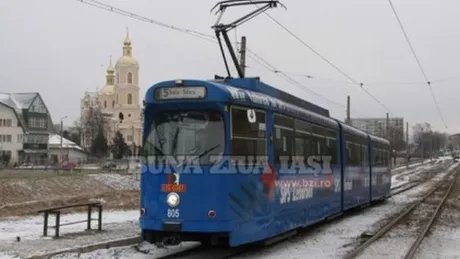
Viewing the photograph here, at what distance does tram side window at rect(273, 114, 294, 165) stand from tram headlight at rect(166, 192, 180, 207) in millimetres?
2505

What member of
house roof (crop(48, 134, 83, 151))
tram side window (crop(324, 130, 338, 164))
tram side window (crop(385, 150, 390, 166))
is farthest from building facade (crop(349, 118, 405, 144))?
tram side window (crop(324, 130, 338, 164))

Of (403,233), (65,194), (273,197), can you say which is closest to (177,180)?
(273,197)

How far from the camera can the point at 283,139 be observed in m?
13.2

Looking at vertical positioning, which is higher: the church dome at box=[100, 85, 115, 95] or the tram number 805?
the church dome at box=[100, 85, 115, 95]

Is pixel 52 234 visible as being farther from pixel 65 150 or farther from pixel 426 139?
pixel 426 139

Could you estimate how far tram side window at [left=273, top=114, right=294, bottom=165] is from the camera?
42.0ft

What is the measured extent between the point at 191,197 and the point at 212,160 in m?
0.75

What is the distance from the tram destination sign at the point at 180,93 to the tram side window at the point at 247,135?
0.66 metres

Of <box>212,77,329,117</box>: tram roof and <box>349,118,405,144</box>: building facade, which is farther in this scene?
<box>349,118,405,144</box>: building facade

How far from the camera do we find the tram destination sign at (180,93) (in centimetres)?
1123

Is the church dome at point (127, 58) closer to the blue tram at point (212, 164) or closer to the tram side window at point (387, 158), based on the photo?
the tram side window at point (387, 158)

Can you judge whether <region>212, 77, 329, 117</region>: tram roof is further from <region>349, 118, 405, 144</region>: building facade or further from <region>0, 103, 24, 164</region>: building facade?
<region>0, 103, 24, 164</region>: building facade

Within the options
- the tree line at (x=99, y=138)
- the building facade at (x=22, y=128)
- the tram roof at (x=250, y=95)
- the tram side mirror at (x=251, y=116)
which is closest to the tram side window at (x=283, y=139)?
the tram roof at (x=250, y=95)

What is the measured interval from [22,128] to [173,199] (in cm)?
10227
